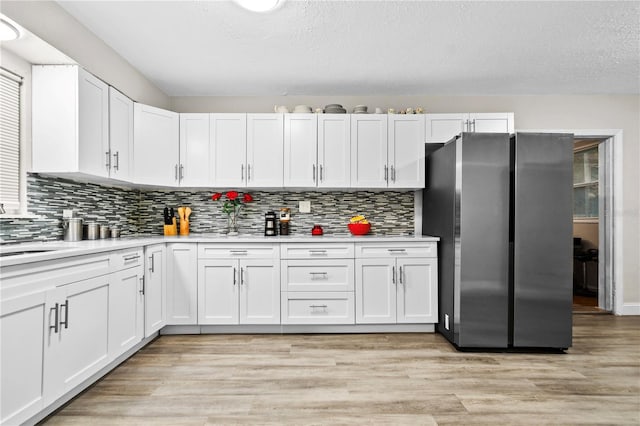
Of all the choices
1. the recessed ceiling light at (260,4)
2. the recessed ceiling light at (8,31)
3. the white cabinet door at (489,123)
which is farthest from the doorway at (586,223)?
the recessed ceiling light at (8,31)

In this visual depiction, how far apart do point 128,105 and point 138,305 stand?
1.82 m

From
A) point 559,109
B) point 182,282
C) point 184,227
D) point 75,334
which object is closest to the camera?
point 75,334

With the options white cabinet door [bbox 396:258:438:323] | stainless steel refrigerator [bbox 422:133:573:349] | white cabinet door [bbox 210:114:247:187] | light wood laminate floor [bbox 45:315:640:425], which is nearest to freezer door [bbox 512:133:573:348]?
stainless steel refrigerator [bbox 422:133:573:349]

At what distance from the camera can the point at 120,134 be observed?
329cm

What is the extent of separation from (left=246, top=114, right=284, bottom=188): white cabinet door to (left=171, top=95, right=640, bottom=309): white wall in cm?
49

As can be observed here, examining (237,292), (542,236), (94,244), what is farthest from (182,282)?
(542,236)

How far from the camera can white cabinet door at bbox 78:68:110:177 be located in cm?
269

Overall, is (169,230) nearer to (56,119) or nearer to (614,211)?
(56,119)

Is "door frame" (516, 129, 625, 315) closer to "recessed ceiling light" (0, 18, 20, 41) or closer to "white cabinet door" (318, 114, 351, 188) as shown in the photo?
"white cabinet door" (318, 114, 351, 188)

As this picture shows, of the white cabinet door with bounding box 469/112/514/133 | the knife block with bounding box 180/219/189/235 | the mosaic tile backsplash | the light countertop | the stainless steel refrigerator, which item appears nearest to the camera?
the light countertop

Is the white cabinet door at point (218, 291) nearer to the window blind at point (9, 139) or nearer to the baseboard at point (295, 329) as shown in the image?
the baseboard at point (295, 329)

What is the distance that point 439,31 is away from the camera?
2.91 m

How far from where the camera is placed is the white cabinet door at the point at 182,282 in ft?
11.7

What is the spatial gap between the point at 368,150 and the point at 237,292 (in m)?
1.98
